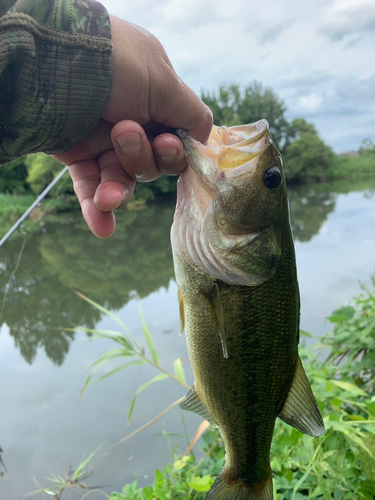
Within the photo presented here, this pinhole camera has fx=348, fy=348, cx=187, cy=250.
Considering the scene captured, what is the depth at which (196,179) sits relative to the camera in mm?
1387

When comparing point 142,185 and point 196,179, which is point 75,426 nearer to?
point 196,179

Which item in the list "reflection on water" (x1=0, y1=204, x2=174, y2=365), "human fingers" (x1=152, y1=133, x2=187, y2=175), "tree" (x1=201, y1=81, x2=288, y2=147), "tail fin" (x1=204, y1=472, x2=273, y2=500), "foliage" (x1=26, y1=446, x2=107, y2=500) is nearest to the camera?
"human fingers" (x1=152, y1=133, x2=187, y2=175)

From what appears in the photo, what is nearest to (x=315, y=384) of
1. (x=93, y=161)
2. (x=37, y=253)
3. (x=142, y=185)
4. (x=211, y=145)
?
(x=211, y=145)

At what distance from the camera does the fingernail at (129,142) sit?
1.26 metres

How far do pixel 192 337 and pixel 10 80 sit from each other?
1.13m

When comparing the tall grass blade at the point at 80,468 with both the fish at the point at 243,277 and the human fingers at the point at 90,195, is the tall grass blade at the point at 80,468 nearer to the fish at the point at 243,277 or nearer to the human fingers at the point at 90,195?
the fish at the point at 243,277

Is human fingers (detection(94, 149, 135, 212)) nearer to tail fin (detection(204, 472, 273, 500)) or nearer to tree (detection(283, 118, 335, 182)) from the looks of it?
tail fin (detection(204, 472, 273, 500))

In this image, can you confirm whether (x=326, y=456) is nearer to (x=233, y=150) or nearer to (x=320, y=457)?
(x=320, y=457)

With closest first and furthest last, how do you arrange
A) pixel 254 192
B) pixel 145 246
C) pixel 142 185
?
pixel 254 192
pixel 145 246
pixel 142 185

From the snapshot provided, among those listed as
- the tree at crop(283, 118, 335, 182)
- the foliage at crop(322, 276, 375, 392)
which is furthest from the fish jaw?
the tree at crop(283, 118, 335, 182)

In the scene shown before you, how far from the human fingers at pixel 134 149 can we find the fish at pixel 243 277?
0.15 meters

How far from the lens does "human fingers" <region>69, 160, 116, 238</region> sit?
1.58m

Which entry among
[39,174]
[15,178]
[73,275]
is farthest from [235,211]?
[15,178]

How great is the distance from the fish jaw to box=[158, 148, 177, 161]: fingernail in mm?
58
